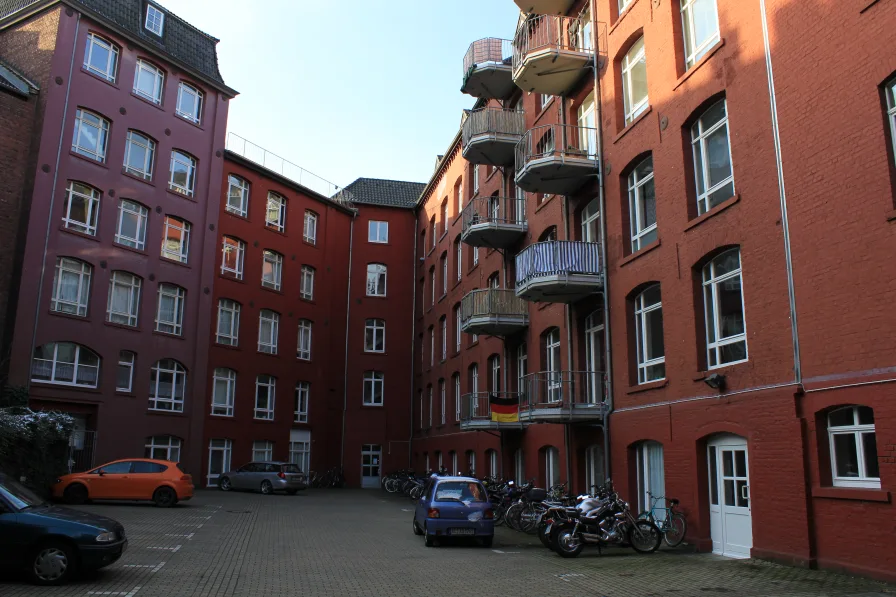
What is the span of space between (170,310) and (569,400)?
19.0 meters

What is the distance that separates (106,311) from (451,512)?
1899 cm

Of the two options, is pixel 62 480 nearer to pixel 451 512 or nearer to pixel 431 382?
pixel 451 512

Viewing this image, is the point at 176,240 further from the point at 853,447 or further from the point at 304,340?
the point at 853,447

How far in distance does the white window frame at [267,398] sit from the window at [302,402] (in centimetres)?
155

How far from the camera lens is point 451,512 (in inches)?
593

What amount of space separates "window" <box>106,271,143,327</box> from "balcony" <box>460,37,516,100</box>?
1498cm

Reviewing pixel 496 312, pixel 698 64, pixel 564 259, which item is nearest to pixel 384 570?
pixel 564 259

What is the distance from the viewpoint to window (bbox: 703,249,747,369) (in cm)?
1365

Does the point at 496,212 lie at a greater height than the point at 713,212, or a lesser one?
greater

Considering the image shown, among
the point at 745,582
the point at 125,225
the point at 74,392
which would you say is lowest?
the point at 745,582

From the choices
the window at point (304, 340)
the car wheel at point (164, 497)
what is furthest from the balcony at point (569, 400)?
the window at point (304, 340)

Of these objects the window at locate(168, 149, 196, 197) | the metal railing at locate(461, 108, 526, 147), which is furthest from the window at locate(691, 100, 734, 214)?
the window at locate(168, 149, 196, 197)

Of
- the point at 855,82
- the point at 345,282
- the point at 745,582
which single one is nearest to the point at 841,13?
the point at 855,82

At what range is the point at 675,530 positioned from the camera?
14109mm
